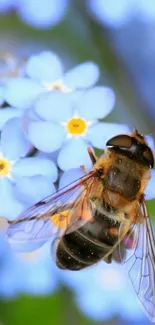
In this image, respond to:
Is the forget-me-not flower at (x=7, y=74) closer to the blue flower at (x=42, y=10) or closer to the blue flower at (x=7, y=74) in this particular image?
the blue flower at (x=7, y=74)

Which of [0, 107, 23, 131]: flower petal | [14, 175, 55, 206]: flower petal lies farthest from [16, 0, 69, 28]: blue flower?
[14, 175, 55, 206]: flower petal

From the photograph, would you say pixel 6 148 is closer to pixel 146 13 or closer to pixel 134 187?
pixel 134 187

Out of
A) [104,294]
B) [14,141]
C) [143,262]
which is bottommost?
[104,294]

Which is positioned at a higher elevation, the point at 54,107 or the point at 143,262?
the point at 54,107

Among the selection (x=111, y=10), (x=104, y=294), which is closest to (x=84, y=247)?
(x=104, y=294)

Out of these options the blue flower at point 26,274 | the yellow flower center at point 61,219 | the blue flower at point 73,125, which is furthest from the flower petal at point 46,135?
the blue flower at point 26,274

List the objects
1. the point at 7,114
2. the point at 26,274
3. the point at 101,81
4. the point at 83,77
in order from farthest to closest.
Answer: the point at 101,81 → the point at 26,274 → the point at 83,77 → the point at 7,114

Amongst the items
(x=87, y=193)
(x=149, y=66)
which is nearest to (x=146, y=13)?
(x=149, y=66)

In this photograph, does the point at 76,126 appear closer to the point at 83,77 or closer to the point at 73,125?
the point at 73,125
